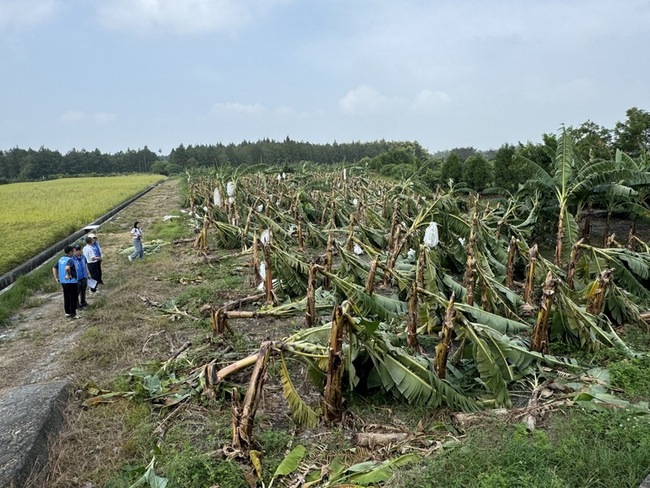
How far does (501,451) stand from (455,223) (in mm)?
5302

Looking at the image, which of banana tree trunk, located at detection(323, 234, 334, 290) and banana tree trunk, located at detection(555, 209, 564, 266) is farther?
banana tree trunk, located at detection(555, 209, 564, 266)

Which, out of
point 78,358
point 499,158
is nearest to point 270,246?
point 78,358

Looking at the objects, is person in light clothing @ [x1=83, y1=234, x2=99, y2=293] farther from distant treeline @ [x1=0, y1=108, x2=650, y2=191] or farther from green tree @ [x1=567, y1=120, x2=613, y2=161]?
distant treeline @ [x1=0, y1=108, x2=650, y2=191]

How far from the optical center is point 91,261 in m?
9.18

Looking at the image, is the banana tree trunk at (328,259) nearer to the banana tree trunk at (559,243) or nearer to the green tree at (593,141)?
the banana tree trunk at (559,243)

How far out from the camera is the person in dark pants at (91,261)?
359 inches

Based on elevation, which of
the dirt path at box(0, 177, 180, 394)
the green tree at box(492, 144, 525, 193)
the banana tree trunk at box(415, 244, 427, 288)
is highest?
the green tree at box(492, 144, 525, 193)

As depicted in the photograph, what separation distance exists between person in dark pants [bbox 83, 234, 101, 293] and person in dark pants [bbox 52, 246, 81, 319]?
970 millimetres

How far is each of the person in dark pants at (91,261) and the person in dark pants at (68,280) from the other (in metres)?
0.97

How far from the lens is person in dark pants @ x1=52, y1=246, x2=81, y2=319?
304 inches

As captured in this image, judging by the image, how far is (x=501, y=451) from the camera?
3510 mm

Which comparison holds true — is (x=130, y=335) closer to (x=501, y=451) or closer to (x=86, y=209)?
(x=501, y=451)

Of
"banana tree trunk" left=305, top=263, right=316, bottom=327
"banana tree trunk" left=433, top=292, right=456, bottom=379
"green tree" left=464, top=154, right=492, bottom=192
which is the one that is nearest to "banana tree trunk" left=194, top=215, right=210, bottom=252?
"banana tree trunk" left=305, top=263, right=316, bottom=327

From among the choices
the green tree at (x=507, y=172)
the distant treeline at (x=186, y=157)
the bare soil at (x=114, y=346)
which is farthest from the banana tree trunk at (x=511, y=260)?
the distant treeline at (x=186, y=157)
